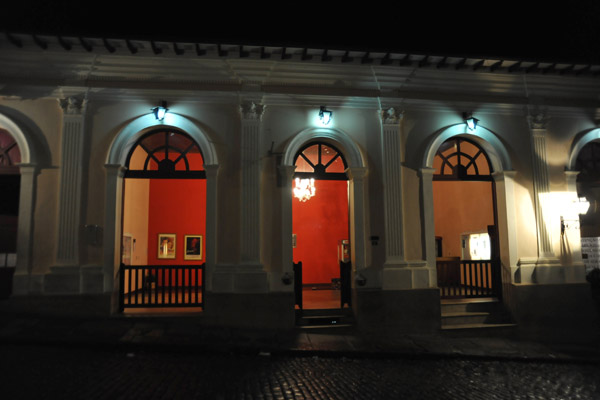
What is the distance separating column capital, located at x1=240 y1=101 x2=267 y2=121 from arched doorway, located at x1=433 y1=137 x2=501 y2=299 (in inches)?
175

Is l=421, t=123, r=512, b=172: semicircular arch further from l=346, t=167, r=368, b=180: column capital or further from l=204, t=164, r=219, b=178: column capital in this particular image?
l=204, t=164, r=219, b=178: column capital

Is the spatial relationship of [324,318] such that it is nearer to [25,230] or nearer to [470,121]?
[470,121]

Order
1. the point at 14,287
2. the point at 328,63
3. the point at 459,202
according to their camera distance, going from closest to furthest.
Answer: the point at 14,287, the point at 328,63, the point at 459,202

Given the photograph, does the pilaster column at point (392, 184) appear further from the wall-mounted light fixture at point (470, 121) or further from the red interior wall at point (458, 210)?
the red interior wall at point (458, 210)

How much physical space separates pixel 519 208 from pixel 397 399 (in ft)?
22.5

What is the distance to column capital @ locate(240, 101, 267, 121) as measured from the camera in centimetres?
1011

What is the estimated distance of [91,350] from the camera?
25.7 feet

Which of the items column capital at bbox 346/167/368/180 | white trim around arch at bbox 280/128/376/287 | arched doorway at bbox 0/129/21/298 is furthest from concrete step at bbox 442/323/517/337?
arched doorway at bbox 0/129/21/298

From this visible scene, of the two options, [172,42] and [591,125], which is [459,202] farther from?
[172,42]

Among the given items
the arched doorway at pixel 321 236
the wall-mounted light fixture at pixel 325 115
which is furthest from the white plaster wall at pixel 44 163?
the arched doorway at pixel 321 236

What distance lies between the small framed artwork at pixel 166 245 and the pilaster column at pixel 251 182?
5.34m

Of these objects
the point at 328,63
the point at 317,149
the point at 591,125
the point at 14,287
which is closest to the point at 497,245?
the point at 591,125

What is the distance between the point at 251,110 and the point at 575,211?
7847mm

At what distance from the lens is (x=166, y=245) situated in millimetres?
14328
